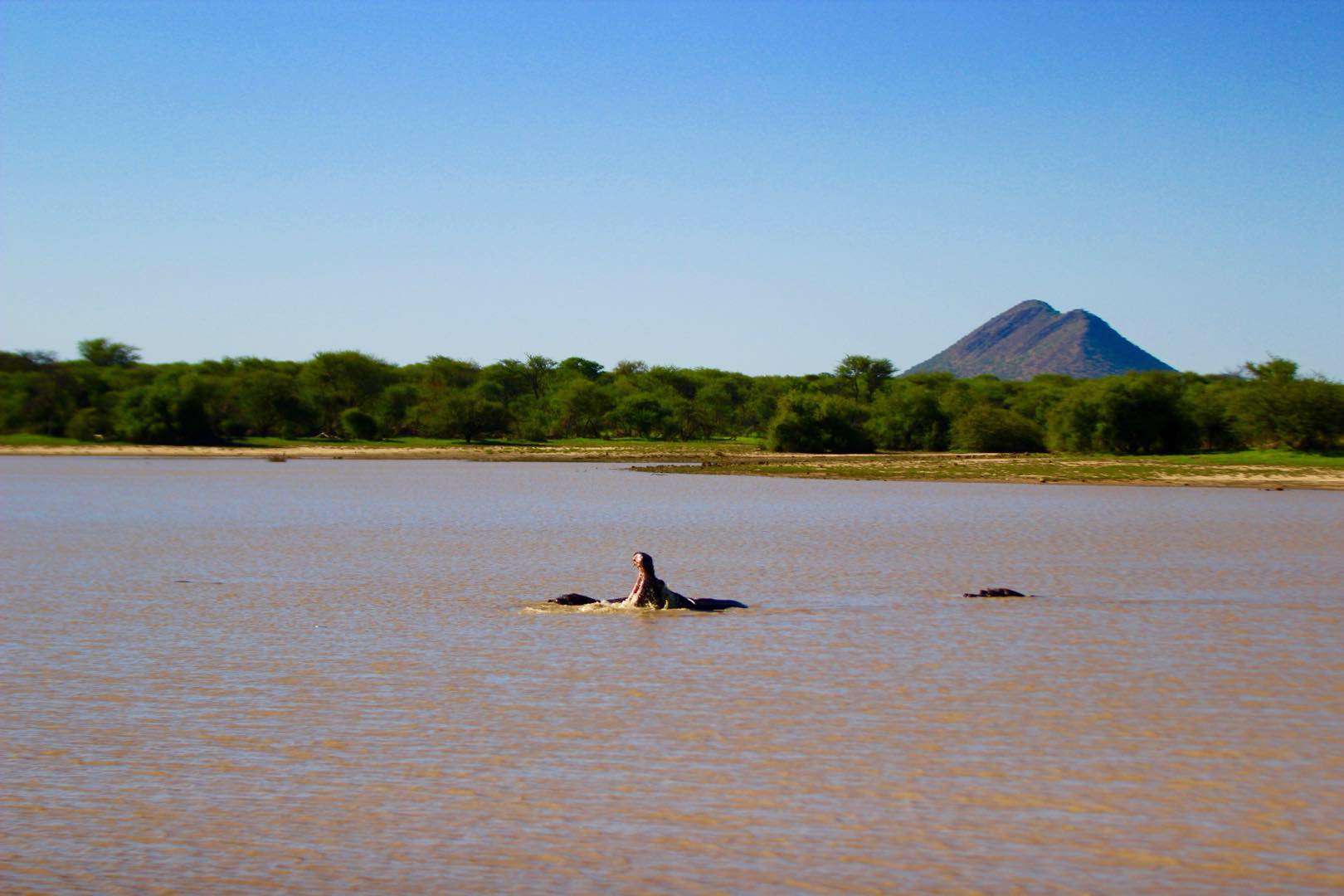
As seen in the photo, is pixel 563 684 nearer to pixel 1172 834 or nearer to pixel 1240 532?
pixel 1172 834

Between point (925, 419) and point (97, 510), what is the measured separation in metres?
53.1

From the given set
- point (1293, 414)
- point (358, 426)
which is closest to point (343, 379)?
point (358, 426)

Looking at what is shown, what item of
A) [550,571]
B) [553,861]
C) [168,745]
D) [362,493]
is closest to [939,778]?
[553,861]

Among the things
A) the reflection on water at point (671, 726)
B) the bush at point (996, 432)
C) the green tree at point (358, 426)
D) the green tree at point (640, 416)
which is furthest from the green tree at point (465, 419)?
the reflection on water at point (671, 726)

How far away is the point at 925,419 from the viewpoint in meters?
78.2

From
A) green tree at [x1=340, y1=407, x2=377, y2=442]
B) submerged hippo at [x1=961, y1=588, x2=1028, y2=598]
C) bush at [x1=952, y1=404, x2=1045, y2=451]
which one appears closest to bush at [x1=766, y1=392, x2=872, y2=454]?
bush at [x1=952, y1=404, x2=1045, y2=451]

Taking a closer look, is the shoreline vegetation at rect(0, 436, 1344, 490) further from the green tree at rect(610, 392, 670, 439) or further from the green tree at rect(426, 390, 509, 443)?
the green tree at rect(426, 390, 509, 443)

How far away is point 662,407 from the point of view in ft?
338

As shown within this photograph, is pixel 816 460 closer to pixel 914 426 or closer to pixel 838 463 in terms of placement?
pixel 838 463

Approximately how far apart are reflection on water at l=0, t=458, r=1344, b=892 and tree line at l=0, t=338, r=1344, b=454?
41.9 meters

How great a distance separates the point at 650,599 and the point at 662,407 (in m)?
87.2

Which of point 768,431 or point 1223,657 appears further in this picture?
point 768,431

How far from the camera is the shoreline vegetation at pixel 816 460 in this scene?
49938mm

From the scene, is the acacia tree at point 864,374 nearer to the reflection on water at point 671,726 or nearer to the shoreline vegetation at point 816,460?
the shoreline vegetation at point 816,460
